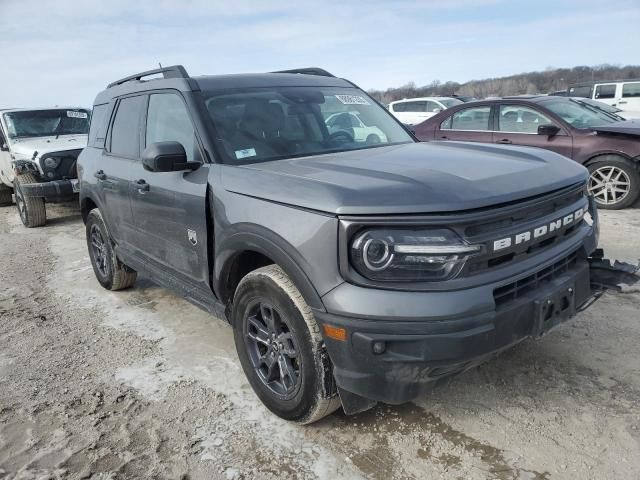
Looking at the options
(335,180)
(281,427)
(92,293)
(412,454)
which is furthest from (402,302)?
(92,293)

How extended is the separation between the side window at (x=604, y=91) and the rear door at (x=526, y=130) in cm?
1168

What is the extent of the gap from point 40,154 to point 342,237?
8.50 metres

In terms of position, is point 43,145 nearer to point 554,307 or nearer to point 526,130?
point 526,130

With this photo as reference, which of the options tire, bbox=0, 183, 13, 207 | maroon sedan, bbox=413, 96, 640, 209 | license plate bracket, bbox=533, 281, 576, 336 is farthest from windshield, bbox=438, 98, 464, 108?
license plate bracket, bbox=533, 281, 576, 336

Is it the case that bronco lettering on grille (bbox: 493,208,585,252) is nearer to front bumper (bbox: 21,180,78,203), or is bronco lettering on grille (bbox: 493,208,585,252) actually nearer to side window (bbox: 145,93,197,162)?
side window (bbox: 145,93,197,162)

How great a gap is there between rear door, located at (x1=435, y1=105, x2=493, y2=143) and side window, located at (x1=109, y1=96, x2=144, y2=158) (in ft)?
17.8

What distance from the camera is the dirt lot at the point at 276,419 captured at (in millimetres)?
2500

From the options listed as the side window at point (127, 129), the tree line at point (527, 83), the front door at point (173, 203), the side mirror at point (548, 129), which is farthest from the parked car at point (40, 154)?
the tree line at point (527, 83)

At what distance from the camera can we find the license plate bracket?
2.39m

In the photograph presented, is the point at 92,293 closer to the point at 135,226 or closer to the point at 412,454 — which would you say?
the point at 135,226

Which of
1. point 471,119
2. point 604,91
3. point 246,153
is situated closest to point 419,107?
point 604,91

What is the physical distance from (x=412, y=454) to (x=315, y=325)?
31.2 inches

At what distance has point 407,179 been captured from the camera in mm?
2432

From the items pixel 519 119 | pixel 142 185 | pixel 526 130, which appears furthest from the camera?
pixel 519 119
